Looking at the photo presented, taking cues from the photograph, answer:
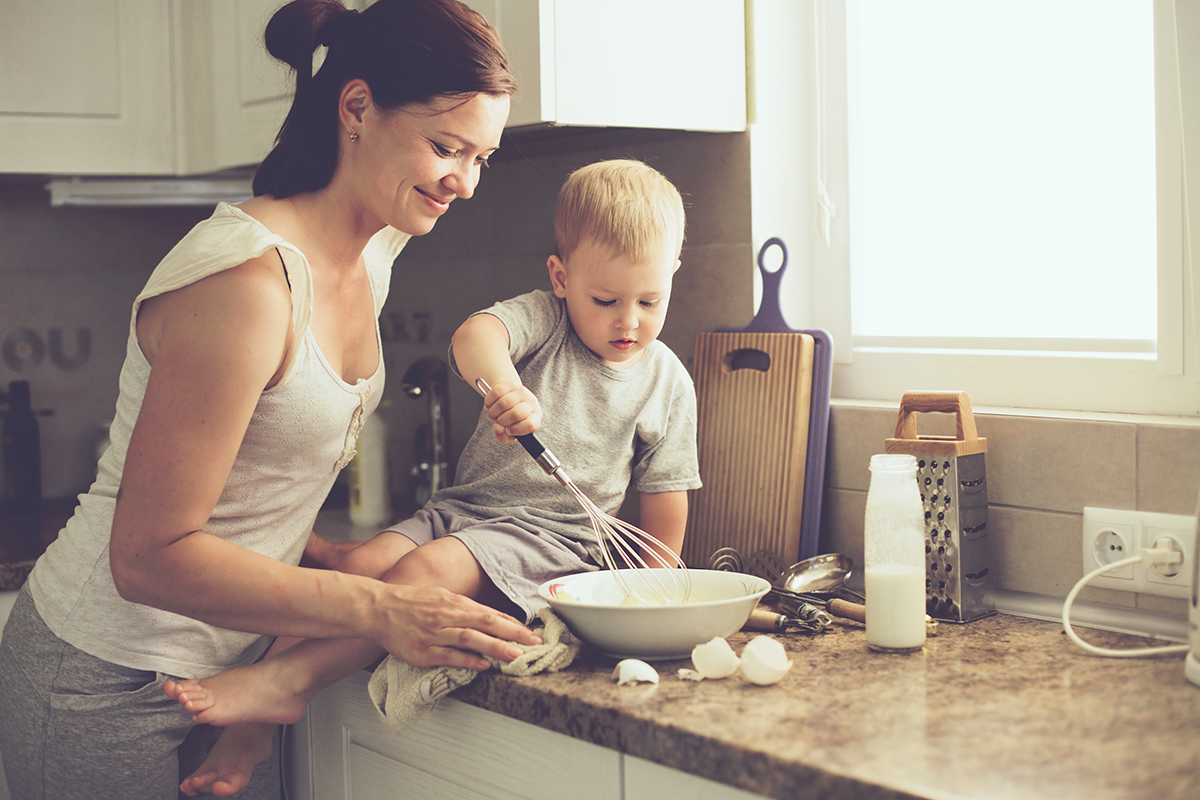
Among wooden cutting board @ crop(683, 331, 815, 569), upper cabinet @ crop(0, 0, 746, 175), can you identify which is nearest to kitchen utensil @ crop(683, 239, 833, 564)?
wooden cutting board @ crop(683, 331, 815, 569)

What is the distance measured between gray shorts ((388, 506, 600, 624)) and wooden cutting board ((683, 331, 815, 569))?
23 centimetres

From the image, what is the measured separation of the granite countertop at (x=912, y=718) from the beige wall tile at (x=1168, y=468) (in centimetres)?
15

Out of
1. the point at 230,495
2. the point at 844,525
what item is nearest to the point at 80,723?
the point at 230,495

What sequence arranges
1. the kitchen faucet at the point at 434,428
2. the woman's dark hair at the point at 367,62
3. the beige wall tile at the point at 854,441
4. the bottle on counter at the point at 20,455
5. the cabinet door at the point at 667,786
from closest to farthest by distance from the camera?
the cabinet door at the point at 667,786 → the woman's dark hair at the point at 367,62 → the beige wall tile at the point at 854,441 → the kitchen faucet at the point at 434,428 → the bottle on counter at the point at 20,455

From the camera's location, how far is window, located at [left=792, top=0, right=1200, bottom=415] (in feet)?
3.91

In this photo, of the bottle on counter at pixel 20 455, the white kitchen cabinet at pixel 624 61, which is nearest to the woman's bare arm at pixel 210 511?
the white kitchen cabinet at pixel 624 61

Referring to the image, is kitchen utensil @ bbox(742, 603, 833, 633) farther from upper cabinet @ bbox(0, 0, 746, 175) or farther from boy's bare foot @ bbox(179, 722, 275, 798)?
upper cabinet @ bbox(0, 0, 746, 175)

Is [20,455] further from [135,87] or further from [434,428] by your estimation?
[434,428]

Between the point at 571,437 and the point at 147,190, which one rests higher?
the point at 147,190

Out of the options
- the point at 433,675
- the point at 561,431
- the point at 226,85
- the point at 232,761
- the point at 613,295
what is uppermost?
the point at 226,85

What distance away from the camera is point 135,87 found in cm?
188

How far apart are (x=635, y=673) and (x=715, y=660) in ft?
0.24

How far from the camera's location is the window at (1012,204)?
119cm

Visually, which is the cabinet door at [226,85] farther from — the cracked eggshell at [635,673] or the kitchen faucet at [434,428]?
the cracked eggshell at [635,673]
